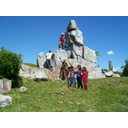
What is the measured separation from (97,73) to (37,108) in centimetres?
1407

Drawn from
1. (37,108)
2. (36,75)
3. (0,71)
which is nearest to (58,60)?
(36,75)

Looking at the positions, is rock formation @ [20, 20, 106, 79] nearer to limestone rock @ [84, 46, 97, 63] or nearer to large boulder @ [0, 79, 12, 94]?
limestone rock @ [84, 46, 97, 63]

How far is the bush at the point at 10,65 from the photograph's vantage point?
12859mm

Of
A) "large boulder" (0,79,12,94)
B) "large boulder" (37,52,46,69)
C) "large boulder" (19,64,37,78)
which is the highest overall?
"large boulder" (37,52,46,69)

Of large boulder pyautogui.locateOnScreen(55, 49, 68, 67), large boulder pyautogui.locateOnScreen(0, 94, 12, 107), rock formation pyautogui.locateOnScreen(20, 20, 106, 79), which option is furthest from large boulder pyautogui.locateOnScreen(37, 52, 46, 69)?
large boulder pyautogui.locateOnScreen(0, 94, 12, 107)

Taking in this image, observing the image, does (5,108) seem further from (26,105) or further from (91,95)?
(91,95)

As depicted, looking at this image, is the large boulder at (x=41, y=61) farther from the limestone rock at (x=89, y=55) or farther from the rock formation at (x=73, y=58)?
the limestone rock at (x=89, y=55)

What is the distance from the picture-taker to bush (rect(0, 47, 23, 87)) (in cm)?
1286

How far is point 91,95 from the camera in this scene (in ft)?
29.1

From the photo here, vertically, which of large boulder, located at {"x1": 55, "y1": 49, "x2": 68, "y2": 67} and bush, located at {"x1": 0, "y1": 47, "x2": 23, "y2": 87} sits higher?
large boulder, located at {"x1": 55, "y1": 49, "x2": 68, "y2": 67}

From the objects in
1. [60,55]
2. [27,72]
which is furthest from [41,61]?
[27,72]

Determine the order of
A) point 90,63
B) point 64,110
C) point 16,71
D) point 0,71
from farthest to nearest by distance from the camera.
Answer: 1. point 90,63
2. point 16,71
3. point 0,71
4. point 64,110

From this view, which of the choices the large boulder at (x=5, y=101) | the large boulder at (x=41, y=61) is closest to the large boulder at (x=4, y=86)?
the large boulder at (x=5, y=101)

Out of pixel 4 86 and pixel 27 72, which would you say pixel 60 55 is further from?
pixel 4 86
